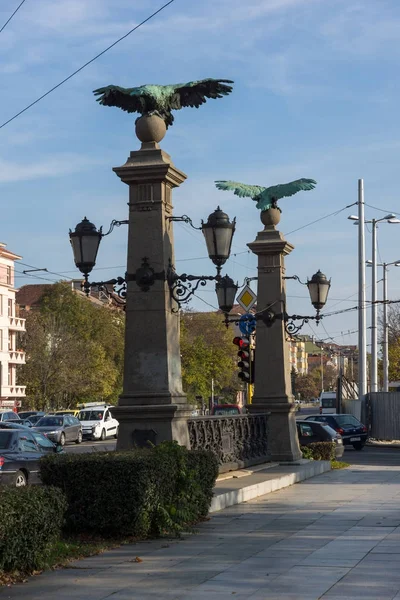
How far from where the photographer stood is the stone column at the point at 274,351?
21.6 metres

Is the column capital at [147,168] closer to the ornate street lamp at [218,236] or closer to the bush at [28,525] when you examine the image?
the ornate street lamp at [218,236]

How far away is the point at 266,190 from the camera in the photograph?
2178 centimetres

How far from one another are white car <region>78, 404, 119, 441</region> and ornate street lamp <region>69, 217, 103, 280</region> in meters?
34.2

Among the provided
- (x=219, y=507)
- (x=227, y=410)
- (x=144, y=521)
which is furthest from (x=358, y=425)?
(x=144, y=521)

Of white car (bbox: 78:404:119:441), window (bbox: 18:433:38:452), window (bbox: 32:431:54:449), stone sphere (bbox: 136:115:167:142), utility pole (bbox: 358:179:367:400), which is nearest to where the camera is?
stone sphere (bbox: 136:115:167:142)

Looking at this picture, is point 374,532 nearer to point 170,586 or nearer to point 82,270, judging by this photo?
point 170,586

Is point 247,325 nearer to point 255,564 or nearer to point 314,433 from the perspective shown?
point 314,433

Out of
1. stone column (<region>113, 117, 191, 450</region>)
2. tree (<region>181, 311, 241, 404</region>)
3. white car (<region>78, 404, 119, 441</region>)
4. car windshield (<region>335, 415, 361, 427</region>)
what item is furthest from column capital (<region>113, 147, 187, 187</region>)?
tree (<region>181, 311, 241, 404</region>)

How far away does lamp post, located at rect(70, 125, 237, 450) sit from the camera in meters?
13.9

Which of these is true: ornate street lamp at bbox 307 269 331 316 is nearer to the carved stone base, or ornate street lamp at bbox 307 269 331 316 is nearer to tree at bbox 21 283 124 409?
the carved stone base

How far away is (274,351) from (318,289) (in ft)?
5.50

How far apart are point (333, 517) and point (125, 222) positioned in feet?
16.4

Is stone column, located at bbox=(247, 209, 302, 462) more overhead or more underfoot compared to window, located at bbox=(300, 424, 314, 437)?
more overhead

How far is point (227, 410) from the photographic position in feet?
150
